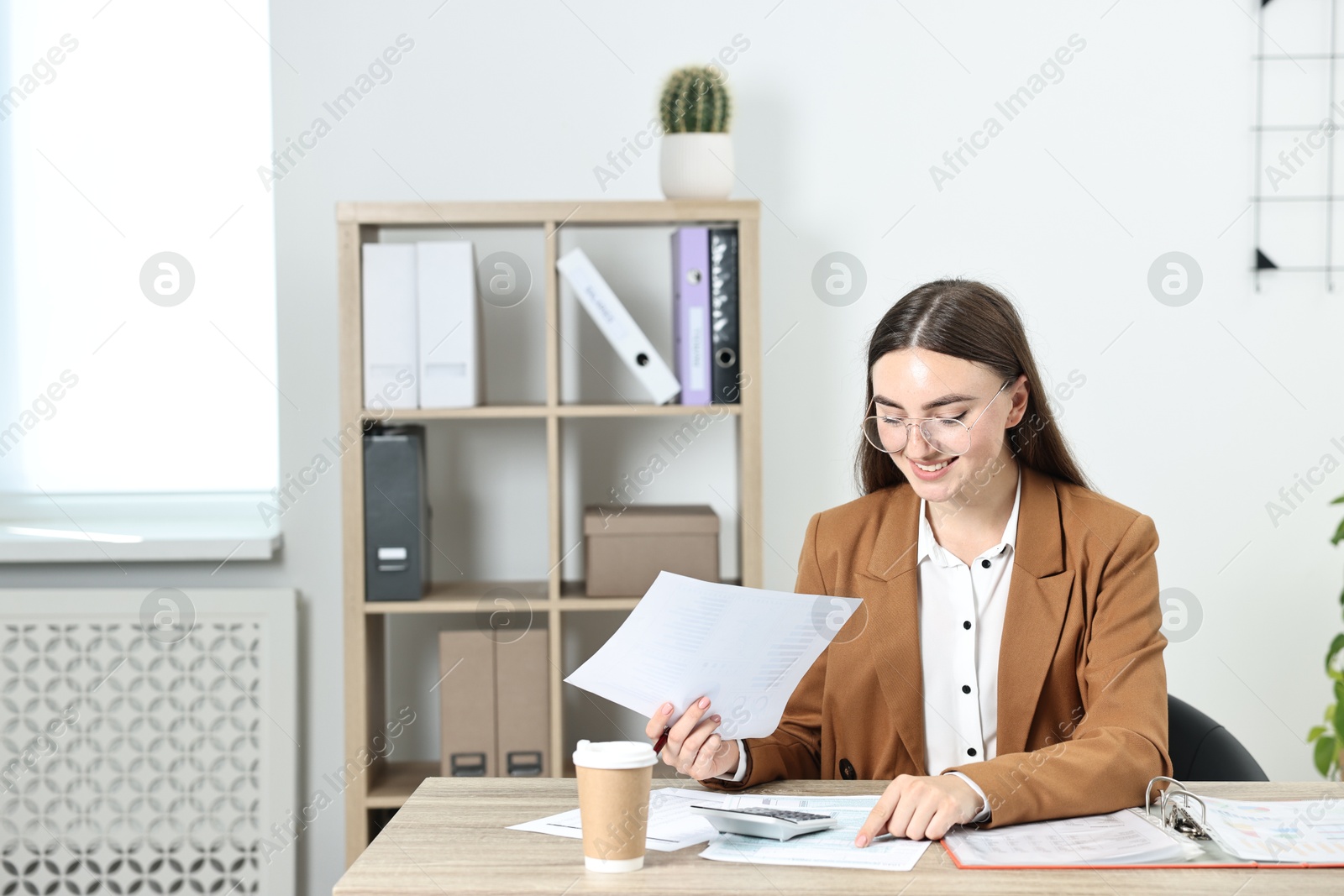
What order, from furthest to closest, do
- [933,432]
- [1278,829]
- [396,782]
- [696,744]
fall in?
[396,782]
[933,432]
[696,744]
[1278,829]

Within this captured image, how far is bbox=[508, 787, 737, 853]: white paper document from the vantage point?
3.79ft

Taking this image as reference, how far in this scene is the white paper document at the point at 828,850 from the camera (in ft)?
3.53

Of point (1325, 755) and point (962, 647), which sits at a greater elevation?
point (962, 647)

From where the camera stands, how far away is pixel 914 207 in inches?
100

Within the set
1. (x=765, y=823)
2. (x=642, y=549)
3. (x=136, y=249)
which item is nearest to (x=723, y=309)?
(x=642, y=549)

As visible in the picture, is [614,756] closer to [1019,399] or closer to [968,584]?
[968,584]

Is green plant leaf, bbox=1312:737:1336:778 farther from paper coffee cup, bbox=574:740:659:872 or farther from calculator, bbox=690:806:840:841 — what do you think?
paper coffee cup, bbox=574:740:659:872

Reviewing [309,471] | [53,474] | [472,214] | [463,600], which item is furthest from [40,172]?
[463,600]

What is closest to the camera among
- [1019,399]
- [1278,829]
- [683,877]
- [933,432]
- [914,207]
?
[683,877]

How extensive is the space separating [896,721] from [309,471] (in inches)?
59.1

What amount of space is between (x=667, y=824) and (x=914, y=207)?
172 cm

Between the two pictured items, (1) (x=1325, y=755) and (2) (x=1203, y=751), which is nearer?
(2) (x=1203, y=751)

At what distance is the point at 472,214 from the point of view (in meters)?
2.22

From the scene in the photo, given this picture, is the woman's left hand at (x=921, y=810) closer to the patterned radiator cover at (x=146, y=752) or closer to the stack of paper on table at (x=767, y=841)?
the stack of paper on table at (x=767, y=841)
